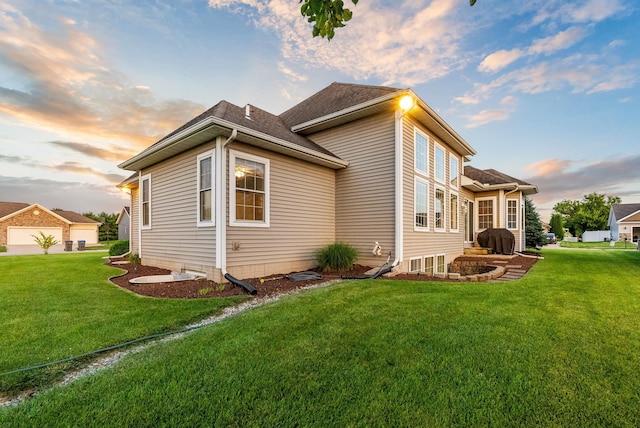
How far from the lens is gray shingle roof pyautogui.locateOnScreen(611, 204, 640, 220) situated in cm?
4050

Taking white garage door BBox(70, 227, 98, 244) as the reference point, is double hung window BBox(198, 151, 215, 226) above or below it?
above

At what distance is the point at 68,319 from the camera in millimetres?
4043

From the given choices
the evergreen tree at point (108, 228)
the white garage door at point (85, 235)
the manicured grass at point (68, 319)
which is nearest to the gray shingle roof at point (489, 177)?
the manicured grass at point (68, 319)

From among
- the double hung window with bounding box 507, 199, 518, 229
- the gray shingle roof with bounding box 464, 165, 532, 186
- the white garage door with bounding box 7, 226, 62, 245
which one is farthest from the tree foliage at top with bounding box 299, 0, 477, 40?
the white garage door with bounding box 7, 226, 62, 245

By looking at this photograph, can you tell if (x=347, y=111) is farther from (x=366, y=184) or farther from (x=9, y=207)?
(x=9, y=207)

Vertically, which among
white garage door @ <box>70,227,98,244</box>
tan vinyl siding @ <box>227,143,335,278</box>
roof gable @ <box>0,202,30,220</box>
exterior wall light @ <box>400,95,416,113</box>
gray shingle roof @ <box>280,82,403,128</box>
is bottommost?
white garage door @ <box>70,227,98,244</box>

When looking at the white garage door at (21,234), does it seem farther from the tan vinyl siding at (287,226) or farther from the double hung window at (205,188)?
the tan vinyl siding at (287,226)

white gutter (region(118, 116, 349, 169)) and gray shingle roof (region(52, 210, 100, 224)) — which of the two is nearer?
white gutter (region(118, 116, 349, 169))

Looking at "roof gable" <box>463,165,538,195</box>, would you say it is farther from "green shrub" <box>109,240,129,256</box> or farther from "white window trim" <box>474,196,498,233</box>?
"green shrub" <box>109,240,129,256</box>

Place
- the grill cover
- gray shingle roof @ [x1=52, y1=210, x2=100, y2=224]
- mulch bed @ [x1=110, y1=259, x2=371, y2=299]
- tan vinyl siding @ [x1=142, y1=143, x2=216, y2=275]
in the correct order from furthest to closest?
gray shingle roof @ [x1=52, y1=210, x2=100, y2=224] < the grill cover < tan vinyl siding @ [x1=142, y1=143, x2=216, y2=275] < mulch bed @ [x1=110, y1=259, x2=371, y2=299]

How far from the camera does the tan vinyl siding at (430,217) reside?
27.9 feet

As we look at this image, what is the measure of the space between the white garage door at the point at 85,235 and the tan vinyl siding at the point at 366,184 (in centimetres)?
3638

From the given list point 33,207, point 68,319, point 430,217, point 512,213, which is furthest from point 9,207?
point 512,213

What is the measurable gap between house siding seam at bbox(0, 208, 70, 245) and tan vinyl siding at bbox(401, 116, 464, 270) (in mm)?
36888
